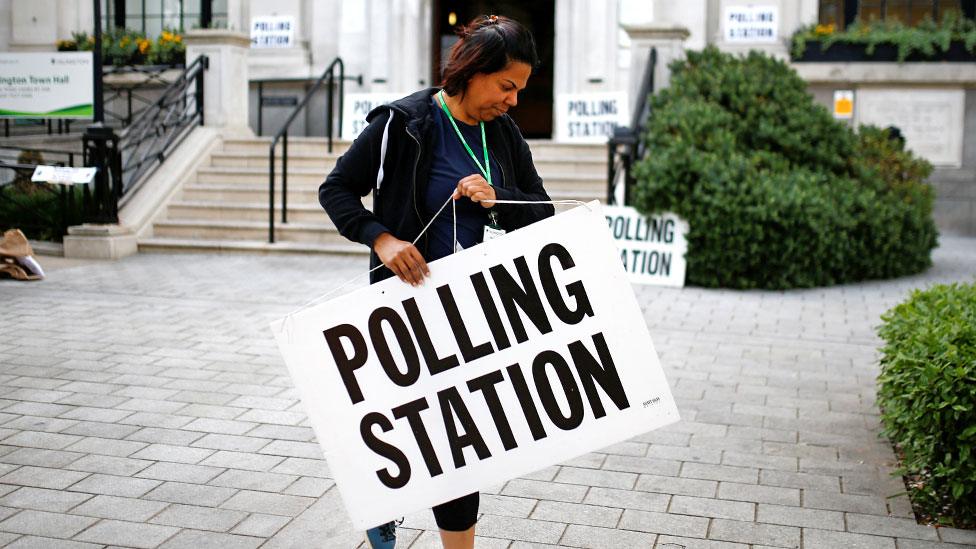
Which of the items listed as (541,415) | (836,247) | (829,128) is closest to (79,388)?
(541,415)

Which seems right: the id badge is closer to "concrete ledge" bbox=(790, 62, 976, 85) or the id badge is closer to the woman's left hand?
the woman's left hand

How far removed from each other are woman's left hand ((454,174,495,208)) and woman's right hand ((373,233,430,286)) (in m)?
0.20

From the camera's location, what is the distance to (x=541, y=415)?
3195mm

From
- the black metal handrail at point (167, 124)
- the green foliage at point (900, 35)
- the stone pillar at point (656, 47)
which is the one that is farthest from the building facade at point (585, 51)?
the black metal handrail at point (167, 124)

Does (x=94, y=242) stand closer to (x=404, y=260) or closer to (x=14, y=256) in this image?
(x=14, y=256)

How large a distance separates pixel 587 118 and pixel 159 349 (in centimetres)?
823

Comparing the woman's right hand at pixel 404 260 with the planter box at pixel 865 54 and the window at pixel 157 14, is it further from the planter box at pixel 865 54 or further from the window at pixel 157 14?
the window at pixel 157 14

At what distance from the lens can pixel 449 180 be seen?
3.23 metres

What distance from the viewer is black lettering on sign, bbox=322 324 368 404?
3.15 metres

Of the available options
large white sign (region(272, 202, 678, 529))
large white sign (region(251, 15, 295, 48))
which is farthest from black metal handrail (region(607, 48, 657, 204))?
large white sign (region(272, 202, 678, 529))

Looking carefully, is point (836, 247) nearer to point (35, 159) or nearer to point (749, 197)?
point (749, 197)

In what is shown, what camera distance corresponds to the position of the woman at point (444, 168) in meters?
3.14

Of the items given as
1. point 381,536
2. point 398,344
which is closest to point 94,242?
point 381,536

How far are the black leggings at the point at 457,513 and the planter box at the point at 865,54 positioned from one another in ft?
47.6
